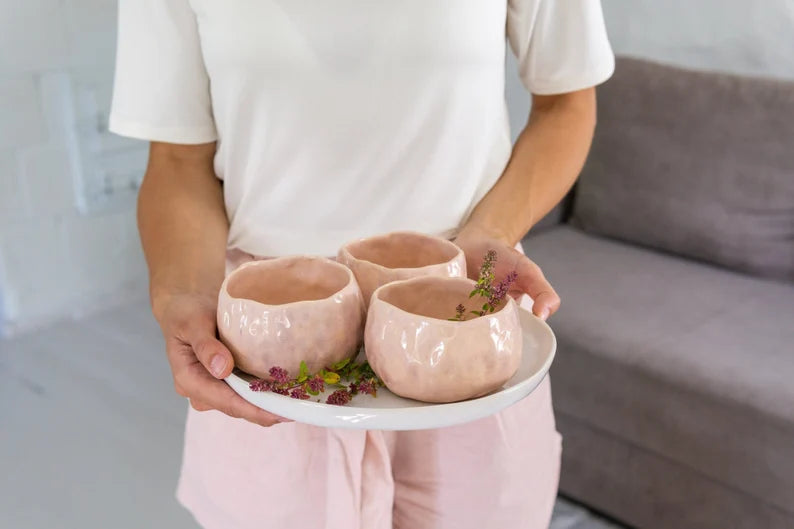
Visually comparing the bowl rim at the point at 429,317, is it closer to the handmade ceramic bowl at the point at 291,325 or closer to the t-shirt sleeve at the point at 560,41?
the handmade ceramic bowl at the point at 291,325

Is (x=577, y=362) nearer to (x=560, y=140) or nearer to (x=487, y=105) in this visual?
(x=560, y=140)

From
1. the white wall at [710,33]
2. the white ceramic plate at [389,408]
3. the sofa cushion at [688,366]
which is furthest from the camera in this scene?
the white wall at [710,33]

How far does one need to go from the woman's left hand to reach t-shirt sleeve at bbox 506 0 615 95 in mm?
205

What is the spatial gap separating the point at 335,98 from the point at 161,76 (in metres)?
0.18

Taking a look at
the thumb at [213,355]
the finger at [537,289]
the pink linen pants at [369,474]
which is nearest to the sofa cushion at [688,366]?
the pink linen pants at [369,474]

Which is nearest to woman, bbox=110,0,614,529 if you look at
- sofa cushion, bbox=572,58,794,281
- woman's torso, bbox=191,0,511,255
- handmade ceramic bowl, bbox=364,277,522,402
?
woman's torso, bbox=191,0,511,255

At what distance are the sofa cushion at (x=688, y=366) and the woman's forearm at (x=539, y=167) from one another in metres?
0.68

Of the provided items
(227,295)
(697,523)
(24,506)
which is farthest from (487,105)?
(24,506)

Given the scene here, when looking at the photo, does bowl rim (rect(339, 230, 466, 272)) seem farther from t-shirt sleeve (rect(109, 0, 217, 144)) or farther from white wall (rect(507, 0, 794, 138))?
white wall (rect(507, 0, 794, 138))

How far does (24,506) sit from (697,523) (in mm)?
1338

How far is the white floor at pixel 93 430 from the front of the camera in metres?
1.61

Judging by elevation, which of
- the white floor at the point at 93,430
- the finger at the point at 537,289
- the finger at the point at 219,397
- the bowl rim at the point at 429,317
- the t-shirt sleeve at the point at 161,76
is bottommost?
the white floor at the point at 93,430

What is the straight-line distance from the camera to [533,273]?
0.68m

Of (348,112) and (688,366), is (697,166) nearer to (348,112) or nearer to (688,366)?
(688,366)
